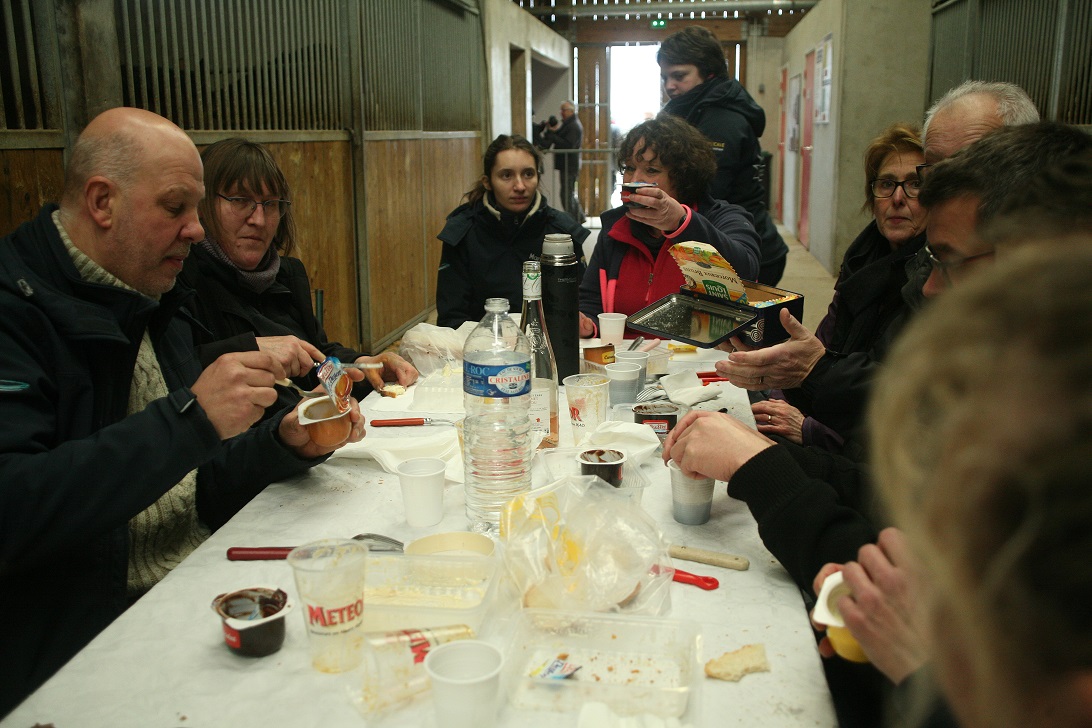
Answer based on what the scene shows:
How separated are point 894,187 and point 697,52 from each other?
214 cm

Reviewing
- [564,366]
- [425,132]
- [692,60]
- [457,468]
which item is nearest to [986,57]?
[692,60]

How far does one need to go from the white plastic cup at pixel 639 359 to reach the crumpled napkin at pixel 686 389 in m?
0.06

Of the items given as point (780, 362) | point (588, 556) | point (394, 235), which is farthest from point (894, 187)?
point (394, 235)

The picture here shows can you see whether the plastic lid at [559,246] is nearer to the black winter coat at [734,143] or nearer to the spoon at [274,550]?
the spoon at [274,550]

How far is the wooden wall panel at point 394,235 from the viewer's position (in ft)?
19.9

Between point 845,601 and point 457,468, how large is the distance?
3.25 ft

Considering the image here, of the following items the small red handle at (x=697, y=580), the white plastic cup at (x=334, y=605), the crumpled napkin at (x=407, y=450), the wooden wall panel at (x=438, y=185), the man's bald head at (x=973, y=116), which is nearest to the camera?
the white plastic cup at (x=334, y=605)

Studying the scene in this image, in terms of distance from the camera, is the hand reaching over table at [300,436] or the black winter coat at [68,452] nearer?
the black winter coat at [68,452]

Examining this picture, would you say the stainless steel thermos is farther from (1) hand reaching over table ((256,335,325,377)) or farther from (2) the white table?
(2) the white table

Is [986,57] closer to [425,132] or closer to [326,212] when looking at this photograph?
[425,132]

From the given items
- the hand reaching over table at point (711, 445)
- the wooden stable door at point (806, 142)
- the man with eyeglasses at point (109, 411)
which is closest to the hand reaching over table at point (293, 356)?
the man with eyeglasses at point (109, 411)

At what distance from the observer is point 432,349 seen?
2793 mm

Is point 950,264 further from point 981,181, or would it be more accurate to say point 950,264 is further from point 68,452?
point 68,452

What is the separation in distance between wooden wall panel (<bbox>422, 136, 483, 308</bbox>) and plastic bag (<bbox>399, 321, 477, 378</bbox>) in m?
4.57
